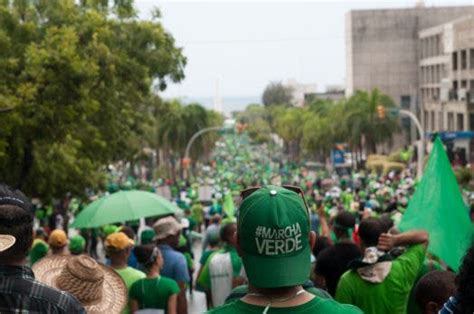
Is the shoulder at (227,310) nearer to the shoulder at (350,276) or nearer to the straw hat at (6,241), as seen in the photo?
the straw hat at (6,241)

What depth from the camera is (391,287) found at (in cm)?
586

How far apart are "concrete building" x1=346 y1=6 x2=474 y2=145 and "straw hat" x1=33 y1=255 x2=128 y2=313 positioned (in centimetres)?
9813

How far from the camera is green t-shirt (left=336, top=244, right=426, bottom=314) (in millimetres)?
5785

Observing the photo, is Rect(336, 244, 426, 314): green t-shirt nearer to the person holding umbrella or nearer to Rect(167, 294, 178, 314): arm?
Rect(167, 294, 178, 314): arm

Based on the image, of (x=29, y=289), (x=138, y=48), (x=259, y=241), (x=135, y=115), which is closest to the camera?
(x=259, y=241)

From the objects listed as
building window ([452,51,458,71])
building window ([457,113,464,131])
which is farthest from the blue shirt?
building window ([452,51,458,71])

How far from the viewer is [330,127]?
8594 cm

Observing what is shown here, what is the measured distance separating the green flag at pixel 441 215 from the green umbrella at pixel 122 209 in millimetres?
4620

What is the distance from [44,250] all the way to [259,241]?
27.3 ft

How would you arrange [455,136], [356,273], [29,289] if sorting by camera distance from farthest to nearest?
[455,136] < [356,273] < [29,289]

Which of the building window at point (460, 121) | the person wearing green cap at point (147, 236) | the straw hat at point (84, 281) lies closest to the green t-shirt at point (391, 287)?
the straw hat at point (84, 281)

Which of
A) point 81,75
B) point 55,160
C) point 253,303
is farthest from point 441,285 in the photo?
point 55,160

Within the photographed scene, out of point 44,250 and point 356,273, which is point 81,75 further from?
point 356,273

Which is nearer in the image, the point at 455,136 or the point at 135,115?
the point at 135,115
